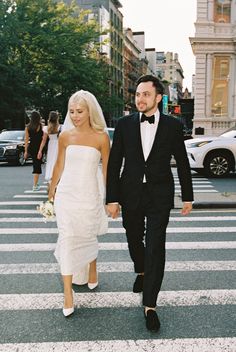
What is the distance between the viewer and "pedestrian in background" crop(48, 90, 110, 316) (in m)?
4.21

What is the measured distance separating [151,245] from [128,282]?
1.26 m

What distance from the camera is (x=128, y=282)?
5008 mm

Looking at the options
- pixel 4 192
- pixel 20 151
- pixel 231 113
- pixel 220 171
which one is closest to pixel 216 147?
pixel 220 171

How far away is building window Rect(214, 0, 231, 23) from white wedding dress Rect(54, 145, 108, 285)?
33689mm

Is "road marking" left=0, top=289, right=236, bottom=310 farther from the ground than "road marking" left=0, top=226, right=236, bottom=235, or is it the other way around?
"road marking" left=0, top=289, right=236, bottom=310

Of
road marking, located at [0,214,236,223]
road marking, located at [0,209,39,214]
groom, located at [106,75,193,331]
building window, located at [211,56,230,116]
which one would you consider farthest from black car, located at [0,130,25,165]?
building window, located at [211,56,230,116]

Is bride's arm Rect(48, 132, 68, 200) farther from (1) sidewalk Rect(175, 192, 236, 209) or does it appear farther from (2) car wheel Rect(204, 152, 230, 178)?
(2) car wheel Rect(204, 152, 230, 178)

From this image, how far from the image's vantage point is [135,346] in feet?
11.5

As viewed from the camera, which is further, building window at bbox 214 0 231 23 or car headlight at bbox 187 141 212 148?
building window at bbox 214 0 231 23

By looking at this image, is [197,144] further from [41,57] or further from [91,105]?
A: [41,57]

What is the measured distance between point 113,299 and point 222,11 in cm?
3425

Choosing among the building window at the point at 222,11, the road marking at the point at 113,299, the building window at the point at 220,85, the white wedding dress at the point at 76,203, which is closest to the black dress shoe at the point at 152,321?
the road marking at the point at 113,299

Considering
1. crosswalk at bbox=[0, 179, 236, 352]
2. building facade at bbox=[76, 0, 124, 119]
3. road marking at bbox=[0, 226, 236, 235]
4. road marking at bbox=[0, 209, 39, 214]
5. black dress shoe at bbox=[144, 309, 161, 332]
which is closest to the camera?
crosswalk at bbox=[0, 179, 236, 352]

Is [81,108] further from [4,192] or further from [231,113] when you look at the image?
[231,113]
